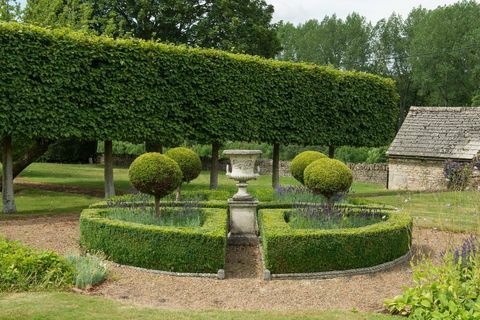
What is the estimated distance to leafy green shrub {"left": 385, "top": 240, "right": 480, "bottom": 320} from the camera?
621 centimetres

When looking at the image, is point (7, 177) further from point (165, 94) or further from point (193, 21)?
point (193, 21)

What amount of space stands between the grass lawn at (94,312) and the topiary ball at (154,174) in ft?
12.4

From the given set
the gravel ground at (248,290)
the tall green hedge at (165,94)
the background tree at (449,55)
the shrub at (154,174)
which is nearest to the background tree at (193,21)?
the tall green hedge at (165,94)

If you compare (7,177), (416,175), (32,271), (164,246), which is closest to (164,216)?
(164,246)

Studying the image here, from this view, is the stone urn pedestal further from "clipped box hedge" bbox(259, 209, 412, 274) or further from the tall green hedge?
the tall green hedge

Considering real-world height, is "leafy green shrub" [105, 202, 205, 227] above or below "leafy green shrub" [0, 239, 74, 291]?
above

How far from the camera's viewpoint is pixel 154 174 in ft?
34.8

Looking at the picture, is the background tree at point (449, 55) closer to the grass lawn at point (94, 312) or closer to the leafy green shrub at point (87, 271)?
the leafy green shrub at point (87, 271)

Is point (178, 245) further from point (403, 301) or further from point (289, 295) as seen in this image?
point (403, 301)

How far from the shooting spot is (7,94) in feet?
47.5

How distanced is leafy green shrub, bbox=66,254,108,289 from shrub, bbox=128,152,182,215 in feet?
7.28

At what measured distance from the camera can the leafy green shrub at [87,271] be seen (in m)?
7.93

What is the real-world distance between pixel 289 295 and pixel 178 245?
2228 mm

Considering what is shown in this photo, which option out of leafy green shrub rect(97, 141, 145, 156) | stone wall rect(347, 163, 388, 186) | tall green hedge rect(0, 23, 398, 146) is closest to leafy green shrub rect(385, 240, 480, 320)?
tall green hedge rect(0, 23, 398, 146)
